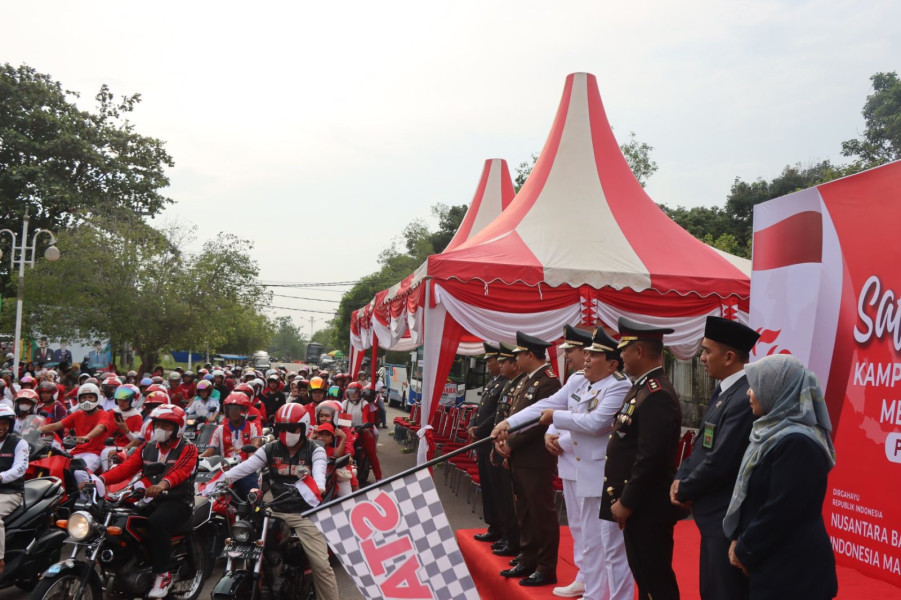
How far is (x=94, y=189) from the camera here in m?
32.1

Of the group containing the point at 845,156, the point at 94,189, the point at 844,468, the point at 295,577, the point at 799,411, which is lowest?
the point at 295,577

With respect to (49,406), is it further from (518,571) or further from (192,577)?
(518,571)

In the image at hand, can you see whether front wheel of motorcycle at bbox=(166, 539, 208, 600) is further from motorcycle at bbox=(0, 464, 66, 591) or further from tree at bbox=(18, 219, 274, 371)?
tree at bbox=(18, 219, 274, 371)

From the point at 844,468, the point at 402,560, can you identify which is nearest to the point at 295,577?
the point at 402,560

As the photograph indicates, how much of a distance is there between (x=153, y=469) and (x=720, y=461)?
441cm

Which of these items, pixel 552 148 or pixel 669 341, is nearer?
pixel 669 341

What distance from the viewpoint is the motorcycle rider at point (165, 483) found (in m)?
5.70

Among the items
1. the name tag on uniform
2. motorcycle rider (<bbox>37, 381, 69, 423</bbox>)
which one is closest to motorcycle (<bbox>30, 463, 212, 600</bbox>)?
the name tag on uniform

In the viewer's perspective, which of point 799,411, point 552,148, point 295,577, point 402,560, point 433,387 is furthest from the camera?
point 552,148

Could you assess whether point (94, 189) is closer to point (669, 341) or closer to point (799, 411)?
point (669, 341)

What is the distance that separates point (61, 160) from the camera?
1227 inches

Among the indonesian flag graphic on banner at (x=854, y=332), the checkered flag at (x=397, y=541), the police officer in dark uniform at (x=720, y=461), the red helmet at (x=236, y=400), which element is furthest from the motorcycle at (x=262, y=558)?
the indonesian flag graphic on banner at (x=854, y=332)

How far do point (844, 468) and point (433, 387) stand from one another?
6.12m

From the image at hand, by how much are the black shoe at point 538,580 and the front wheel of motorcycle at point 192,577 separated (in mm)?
2780
